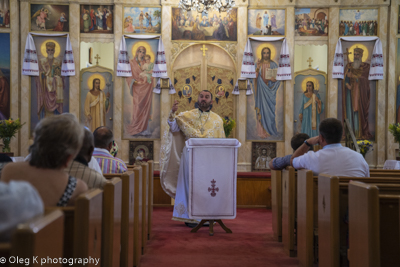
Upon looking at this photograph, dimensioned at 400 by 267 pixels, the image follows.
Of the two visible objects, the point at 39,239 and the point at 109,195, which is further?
the point at 109,195

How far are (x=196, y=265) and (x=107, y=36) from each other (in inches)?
301

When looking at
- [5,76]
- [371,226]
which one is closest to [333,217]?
[371,226]

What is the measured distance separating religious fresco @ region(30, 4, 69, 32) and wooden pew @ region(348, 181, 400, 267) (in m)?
9.25

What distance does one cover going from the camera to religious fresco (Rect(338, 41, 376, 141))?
10.2 metres

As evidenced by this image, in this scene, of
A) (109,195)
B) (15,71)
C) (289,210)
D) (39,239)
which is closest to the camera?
(39,239)

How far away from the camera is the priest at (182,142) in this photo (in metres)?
5.53

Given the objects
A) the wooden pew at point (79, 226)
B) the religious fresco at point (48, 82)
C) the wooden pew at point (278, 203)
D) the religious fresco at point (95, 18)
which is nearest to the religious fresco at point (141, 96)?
the religious fresco at point (95, 18)

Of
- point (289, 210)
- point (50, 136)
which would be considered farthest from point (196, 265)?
point (50, 136)

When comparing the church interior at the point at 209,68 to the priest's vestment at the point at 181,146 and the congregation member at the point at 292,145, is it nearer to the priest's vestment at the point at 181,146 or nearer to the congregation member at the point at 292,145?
the priest's vestment at the point at 181,146

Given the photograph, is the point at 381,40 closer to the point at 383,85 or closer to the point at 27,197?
the point at 383,85

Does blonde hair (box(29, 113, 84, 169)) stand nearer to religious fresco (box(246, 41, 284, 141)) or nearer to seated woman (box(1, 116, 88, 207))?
seated woman (box(1, 116, 88, 207))

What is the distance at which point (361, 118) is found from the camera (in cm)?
1026

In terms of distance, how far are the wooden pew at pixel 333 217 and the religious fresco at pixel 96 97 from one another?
7.88m

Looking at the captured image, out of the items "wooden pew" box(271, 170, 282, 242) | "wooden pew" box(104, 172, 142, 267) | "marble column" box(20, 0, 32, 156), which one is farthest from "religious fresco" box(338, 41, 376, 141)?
"wooden pew" box(104, 172, 142, 267)
